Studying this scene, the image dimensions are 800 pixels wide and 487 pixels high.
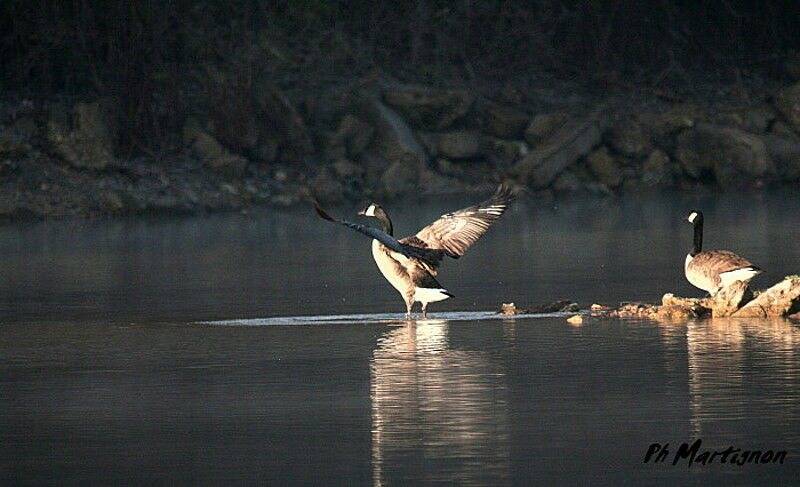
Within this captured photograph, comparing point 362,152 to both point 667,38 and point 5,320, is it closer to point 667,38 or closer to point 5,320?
point 667,38

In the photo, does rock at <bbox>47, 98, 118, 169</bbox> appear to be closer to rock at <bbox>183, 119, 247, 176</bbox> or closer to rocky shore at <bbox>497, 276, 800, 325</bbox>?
rock at <bbox>183, 119, 247, 176</bbox>

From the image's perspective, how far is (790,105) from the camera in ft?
134

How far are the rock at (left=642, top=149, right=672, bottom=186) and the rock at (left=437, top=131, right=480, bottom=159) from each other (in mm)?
3701

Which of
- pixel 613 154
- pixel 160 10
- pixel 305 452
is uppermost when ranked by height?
pixel 160 10

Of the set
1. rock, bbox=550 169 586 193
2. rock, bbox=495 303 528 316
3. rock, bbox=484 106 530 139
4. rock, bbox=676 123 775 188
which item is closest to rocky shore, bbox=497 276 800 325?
rock, bbox=495 303 528 316

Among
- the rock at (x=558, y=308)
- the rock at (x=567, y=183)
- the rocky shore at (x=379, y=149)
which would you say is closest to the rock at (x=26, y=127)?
the rocky shore at (x=379, y=149)

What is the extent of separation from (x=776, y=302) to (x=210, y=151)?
22666mm

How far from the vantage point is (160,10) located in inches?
1490

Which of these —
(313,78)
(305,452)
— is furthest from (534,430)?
(313,78)

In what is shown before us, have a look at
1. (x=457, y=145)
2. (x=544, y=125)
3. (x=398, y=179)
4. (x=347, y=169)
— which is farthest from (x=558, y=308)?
(x=544, y=125)

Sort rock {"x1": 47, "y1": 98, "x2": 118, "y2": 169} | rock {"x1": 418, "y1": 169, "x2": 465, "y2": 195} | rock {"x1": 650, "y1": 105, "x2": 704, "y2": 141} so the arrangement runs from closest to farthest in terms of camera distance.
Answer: rock {"x1": 47, "y1": 98, "x2": 118, "y2": 169} → rock {"x1": 418, "y1": 169, "x2": 465, "y2": 195} → rock {"x1": 650, "y1": 105, "x2": 704, "y2": 141}

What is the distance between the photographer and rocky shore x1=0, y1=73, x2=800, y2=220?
3356cm

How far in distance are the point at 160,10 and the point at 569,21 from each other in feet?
41.7
